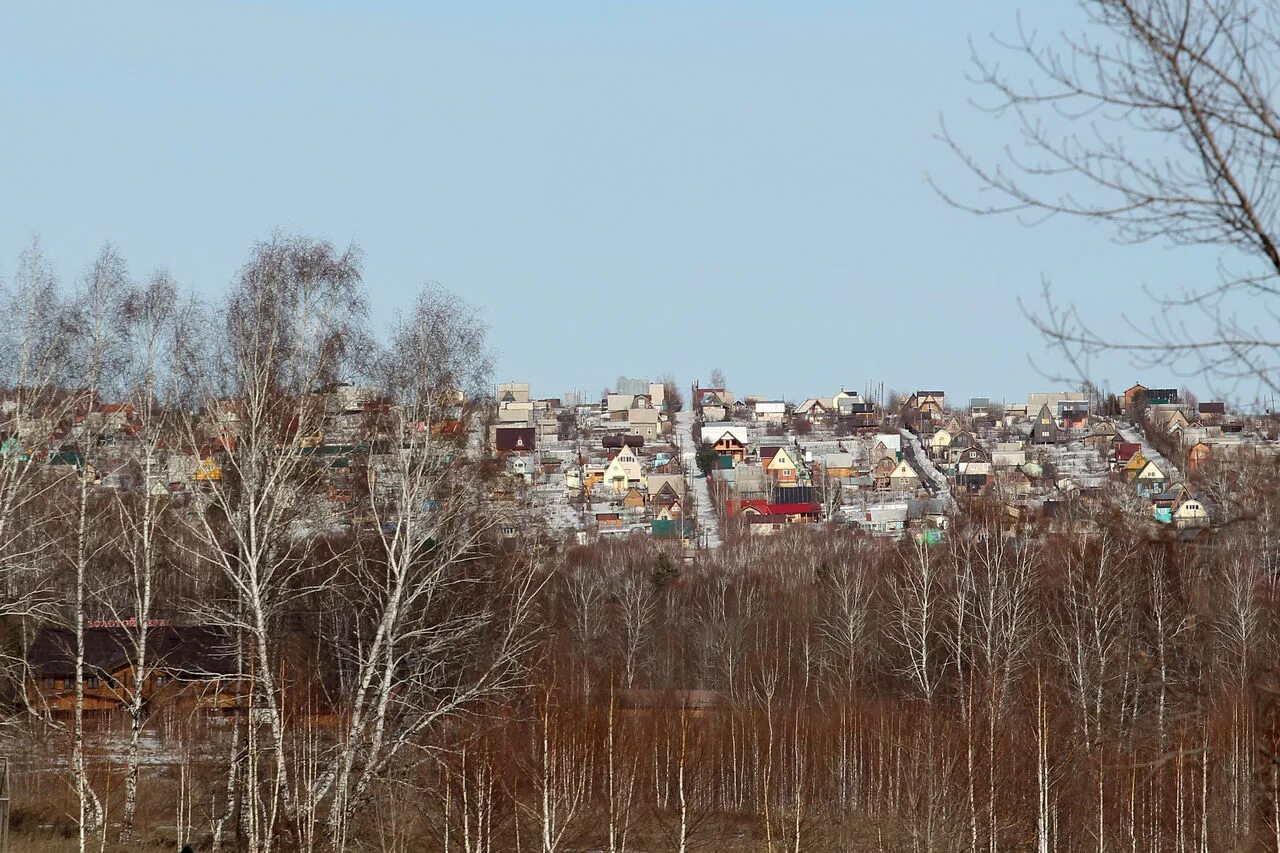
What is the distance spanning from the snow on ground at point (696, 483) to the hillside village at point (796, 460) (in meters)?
0.22

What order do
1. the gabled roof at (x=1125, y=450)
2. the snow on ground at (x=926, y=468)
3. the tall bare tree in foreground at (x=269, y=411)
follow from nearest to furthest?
the tall bare tree in foreground at (x=269, y=411), the snow on ground at (x=926, y=468), the gabled roof at (x=1125, y=450)

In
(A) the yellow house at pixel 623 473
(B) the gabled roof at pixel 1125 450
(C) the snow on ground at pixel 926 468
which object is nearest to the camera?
Result: (C) the snow on ground at pixel 926 468

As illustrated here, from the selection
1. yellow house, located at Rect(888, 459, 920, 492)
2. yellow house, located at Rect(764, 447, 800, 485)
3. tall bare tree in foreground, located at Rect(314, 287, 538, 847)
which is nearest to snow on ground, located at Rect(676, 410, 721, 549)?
yellow house, located at Rect(764, 447, 800, 485)

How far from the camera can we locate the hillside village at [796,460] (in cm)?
8719

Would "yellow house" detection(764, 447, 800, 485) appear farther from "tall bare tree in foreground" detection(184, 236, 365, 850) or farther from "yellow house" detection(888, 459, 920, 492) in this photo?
"tall bare tree in foreground" detection(184, 236, 365, 850)

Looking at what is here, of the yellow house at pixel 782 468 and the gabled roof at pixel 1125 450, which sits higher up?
the gabled roof at pixel 1125 450

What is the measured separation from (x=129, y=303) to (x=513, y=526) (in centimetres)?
991

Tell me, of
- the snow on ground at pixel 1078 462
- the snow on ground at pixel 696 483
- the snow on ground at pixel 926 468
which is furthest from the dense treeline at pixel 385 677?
the snow on ground at pixel 1078 462

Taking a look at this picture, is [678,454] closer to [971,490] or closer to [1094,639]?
[971,490]

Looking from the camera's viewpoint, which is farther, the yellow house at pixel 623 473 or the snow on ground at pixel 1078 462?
the yellow house at pixel 623 473

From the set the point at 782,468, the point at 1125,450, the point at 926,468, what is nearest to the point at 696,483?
the point at 782,468

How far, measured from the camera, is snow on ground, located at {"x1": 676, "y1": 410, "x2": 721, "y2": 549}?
85.3m

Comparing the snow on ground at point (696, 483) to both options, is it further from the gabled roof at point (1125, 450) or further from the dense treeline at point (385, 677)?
the dense treeline at point (385, 677)

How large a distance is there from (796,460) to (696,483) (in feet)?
36.7
